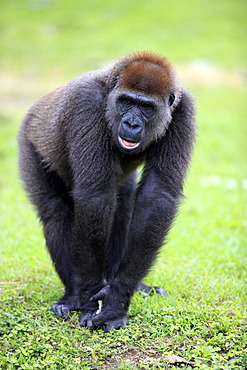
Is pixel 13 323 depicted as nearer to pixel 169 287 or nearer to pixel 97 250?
pixel 97 250

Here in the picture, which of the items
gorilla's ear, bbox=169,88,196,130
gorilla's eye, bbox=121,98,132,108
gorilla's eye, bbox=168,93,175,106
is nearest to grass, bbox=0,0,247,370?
gorilla's ear, bbox=169,88,196,130

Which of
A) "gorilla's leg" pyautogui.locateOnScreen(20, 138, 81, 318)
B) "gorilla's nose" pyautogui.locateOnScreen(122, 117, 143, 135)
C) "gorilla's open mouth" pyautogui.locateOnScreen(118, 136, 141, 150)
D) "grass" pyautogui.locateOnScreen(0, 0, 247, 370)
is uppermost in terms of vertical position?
"gorilla's nose" pyautogui.locateOnScreen(122, 117, 143, 135)

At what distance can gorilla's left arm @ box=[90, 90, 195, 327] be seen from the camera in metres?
4.27

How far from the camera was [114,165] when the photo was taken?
171 inches

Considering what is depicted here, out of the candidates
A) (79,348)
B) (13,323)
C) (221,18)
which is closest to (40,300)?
(13,323)

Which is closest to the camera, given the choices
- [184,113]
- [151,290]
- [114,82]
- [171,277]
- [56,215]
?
[114,82]

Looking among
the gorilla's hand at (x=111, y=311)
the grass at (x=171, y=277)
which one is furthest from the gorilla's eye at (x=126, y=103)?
the gorilla's hand at (x=111, y=311)

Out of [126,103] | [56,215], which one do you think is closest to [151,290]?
[56,215]

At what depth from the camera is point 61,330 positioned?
4.16 metres

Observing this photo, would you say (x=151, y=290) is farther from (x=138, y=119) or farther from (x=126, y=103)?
(x=126, y=103)

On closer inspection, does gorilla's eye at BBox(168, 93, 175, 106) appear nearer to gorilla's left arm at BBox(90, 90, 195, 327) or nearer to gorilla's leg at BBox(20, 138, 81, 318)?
gorilla's left arm at BBox(90, 90, 195, 327)

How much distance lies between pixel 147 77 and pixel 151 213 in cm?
116

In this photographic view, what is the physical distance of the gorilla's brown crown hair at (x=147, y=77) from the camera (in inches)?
169

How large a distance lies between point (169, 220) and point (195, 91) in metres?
15.1
